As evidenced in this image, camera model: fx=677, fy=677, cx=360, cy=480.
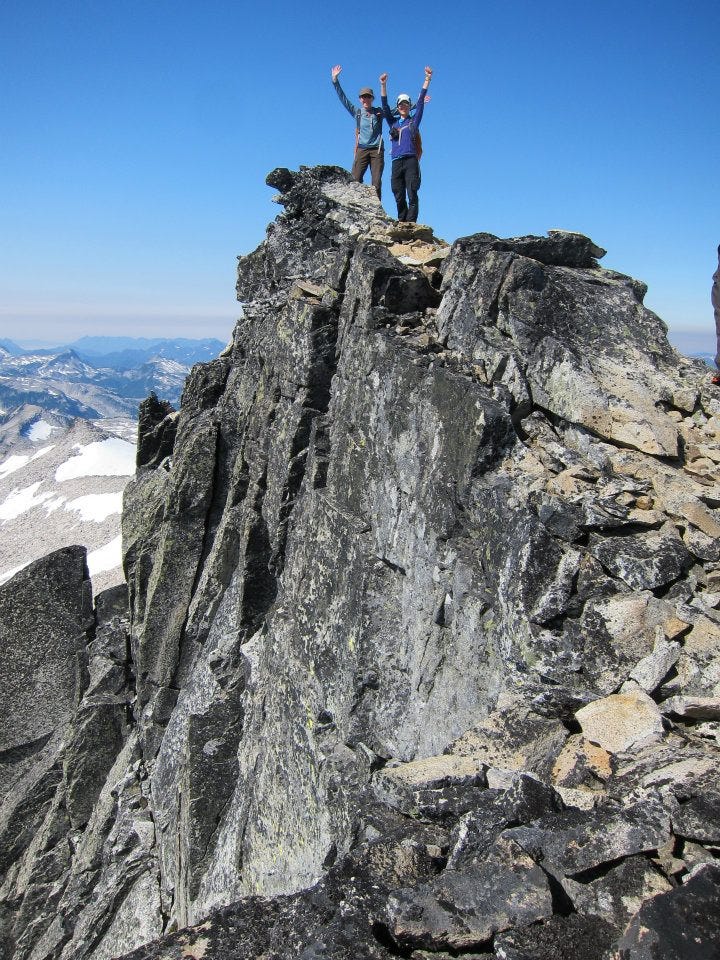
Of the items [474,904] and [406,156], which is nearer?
[474,904]

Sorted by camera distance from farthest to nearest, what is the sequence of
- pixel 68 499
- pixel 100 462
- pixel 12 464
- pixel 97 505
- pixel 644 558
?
pixel 12 464
pixel 100 462
pixel 68 499
pixel 97 505
pixel 644 558

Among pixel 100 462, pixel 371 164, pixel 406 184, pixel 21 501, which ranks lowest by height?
pixel 21 501

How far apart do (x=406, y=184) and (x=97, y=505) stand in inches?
2948

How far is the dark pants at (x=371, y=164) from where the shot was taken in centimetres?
2498

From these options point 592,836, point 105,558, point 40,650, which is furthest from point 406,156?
point 105,558

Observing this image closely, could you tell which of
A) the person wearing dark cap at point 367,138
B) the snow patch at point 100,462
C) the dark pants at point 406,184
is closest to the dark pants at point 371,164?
the person wearing dark cap at point 367,138

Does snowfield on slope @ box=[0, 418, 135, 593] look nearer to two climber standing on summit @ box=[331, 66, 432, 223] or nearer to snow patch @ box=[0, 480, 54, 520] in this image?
snow patch @ box=[0, 480, 54, 520]

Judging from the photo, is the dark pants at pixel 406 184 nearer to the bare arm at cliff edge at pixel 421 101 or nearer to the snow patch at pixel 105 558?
the bare arm at cliff edge at pixel 421 101

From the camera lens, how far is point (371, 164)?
25.1 m

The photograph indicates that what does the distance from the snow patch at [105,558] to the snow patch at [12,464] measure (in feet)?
137

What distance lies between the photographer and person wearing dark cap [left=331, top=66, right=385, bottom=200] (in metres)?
24.0

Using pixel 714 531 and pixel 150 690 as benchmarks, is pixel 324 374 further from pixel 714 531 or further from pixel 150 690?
pixel 150 690

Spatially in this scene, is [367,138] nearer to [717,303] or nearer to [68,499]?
[717,303]

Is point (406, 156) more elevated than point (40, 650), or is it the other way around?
point (406, 156)
